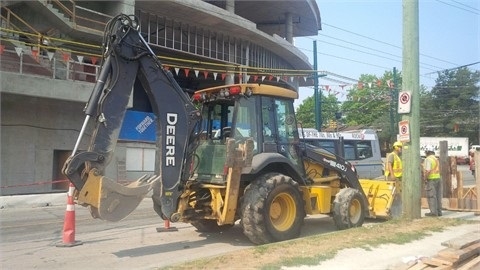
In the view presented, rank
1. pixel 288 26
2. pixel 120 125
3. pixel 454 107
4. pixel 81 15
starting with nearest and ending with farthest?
pixel 120 125, pixel 81 15, pixel 288 26, pixel 454 107

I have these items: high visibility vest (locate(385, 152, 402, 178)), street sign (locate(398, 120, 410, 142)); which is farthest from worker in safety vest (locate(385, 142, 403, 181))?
street sign (locate(398, 120, 410, 142))

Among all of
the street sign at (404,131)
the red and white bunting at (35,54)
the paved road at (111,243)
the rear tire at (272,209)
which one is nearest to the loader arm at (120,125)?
the paved road at (111,243)

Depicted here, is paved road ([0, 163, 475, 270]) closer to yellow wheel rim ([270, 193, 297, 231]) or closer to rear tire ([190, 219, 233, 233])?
rear tire ([190, 219, 233, 233])

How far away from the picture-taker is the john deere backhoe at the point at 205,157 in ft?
22.9

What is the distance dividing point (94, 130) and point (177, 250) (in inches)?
96.6

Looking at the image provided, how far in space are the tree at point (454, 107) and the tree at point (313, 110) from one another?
52.1ft

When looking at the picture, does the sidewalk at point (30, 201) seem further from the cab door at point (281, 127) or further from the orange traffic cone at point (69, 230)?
the cab door at point (281, 127)

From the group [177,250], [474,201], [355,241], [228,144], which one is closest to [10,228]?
[177,250]

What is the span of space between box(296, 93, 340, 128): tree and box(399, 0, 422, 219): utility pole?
217ft

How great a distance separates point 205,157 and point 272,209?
1.55m

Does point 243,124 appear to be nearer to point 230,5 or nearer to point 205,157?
point 205,157

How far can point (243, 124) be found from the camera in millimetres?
8336

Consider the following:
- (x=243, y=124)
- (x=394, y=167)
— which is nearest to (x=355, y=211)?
(x=394, y=167)

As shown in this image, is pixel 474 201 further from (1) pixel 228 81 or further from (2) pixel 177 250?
(1) pixel 228 81
